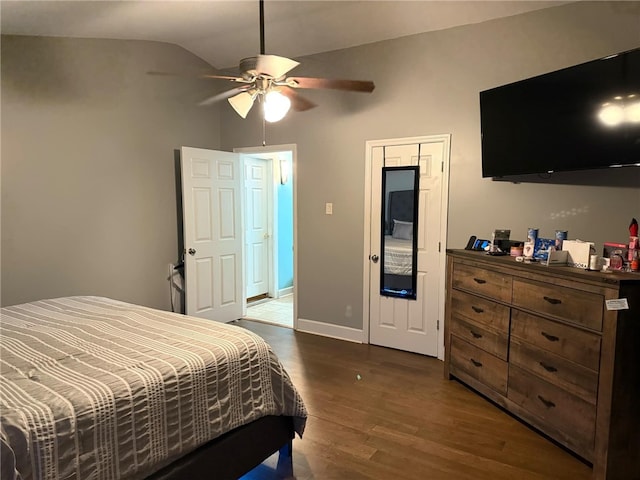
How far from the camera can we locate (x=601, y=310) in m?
2.14

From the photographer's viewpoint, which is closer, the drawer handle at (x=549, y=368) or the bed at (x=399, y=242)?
the drawer handle at (x=549, y=368)

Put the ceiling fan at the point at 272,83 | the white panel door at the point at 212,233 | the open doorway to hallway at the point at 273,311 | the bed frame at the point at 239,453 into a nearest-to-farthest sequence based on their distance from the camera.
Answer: the bed frame at the point at 239,453 < the ceiling fan at the point at 272,83 < the white panel door at the point at 212,233 < the open doorway to hallway at the point at 273,311

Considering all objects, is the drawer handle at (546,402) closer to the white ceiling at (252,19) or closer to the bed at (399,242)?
the bed at (399,242)

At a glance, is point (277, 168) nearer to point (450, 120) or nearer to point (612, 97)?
point (450, 120)

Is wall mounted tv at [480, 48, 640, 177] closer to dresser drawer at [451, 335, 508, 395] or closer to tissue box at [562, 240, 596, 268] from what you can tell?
tissue box at [562, 240, 596, 268]

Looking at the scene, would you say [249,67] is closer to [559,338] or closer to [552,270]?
[552,270]

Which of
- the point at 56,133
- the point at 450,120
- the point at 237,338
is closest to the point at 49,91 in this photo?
the point at 56,133

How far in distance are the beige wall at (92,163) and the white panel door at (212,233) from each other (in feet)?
0.94

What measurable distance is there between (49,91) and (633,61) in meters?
4.18

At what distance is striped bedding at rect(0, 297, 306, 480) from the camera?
4.45 ft

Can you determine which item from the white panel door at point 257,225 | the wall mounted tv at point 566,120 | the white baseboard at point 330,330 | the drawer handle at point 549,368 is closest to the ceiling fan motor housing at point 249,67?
the wall mounted tv at point 566,120

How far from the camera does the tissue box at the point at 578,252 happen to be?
238 cm

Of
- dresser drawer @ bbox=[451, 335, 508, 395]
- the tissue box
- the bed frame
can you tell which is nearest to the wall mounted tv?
the tissue box

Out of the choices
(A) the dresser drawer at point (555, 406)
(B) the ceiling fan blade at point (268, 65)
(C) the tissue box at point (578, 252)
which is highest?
(B) the ceiling fan blade at point (268, 65)
